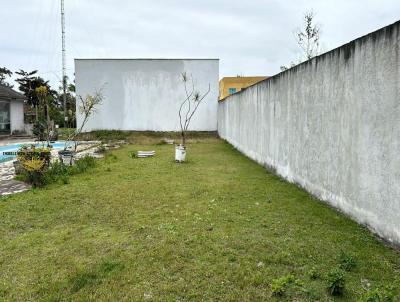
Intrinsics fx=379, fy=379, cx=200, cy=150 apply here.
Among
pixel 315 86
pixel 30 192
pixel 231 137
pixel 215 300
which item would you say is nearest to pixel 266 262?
pixel 215 300

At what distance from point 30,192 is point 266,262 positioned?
196 inches

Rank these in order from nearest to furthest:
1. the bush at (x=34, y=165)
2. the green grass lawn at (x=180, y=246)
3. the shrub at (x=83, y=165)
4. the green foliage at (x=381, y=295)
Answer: the green foliage at (x=381, y=295) < the green grass lawn at (x=180, y=246) < the bush at (x=34, y=165) < the shrub at (x=83, y=165)

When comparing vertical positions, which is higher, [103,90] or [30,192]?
[103,90]

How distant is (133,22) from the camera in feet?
55.1

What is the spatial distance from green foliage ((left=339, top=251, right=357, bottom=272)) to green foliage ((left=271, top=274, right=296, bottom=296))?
1.69 ft

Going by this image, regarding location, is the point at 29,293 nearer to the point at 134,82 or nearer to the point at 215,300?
the point at 215,300

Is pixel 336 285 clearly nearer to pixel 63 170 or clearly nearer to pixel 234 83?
pixel 63 170

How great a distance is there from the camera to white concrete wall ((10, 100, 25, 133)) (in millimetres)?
24297

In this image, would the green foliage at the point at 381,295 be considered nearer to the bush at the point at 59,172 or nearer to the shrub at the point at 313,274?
the shrub at the point at 313,274

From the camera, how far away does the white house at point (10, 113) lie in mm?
23609

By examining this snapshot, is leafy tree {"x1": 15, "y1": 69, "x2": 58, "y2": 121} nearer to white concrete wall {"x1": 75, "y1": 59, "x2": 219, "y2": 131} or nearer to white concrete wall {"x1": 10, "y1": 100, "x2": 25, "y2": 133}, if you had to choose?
white concrete wall {"x1": 10, "y1": 100, "x2": 25, "y2": 133}

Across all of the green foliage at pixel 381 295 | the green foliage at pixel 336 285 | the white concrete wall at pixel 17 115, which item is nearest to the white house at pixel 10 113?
the white concrete wall at pixel 17 115

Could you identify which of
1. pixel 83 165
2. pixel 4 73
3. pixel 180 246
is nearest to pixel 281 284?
pixel 180 246

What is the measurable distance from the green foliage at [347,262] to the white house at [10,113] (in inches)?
941
